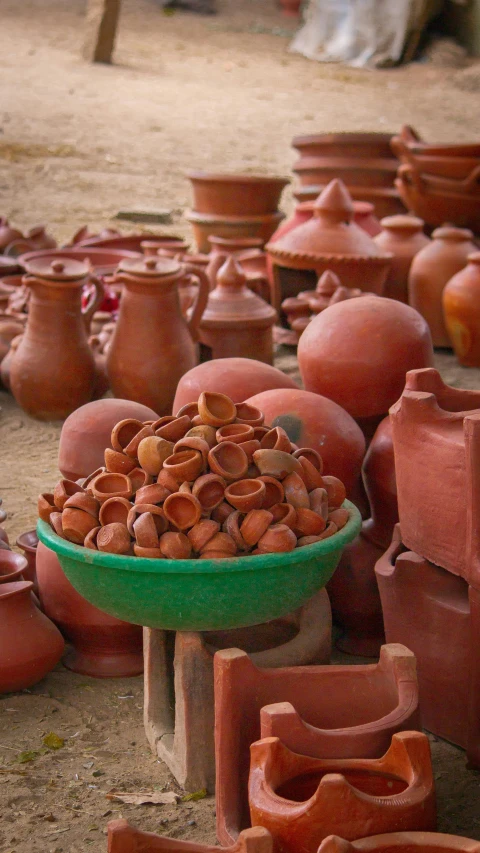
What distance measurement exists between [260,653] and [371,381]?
1095mm

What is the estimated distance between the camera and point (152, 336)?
479 cm

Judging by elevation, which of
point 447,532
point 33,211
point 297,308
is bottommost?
point 33,211

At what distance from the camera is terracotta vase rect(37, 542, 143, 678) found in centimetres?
284

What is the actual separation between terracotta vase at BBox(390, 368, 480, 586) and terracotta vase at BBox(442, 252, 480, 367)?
10.6ft

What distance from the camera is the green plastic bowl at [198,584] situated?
2148 millimetres

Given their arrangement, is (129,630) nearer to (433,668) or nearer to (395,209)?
(433,668)

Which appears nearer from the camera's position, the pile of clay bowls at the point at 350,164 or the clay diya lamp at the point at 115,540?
the clay diya lamp at the point at 115,540

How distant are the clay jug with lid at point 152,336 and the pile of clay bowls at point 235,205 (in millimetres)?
2034

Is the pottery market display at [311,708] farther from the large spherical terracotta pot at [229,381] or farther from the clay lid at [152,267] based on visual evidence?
the clay lid at [152,267]

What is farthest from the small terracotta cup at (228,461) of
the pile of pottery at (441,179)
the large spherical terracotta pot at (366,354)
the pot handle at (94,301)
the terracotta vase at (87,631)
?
Result: the pile of pottery at (441,179)

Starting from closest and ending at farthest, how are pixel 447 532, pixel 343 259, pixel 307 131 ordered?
pixel 447 532
pixel 343 259
pixel 307 131

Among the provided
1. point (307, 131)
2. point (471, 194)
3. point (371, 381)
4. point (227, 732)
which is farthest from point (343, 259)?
point (307, 131)

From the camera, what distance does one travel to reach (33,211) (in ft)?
28.8

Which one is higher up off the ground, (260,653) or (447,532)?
(447,532)
